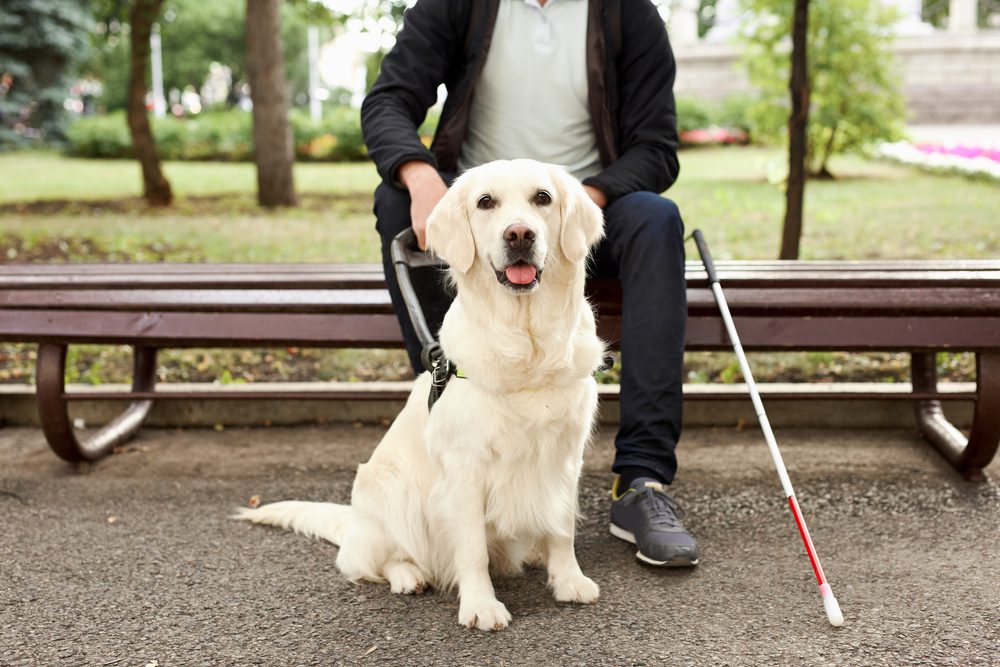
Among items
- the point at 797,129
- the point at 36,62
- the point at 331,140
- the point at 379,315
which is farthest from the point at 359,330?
the point at 36,62

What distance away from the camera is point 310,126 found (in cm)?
2094

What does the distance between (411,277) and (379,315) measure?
412 millimetres

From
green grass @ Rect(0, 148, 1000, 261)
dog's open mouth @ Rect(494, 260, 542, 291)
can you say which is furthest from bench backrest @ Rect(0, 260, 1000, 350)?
green grass @ Rect(0, 148, 1000, 261)

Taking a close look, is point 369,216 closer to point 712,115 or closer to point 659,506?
point 659,506

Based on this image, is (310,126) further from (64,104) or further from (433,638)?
(433,638)

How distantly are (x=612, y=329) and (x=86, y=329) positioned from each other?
77.0 inches

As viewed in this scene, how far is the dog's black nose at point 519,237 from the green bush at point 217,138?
16.6 m

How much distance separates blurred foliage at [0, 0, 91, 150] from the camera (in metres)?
25.2

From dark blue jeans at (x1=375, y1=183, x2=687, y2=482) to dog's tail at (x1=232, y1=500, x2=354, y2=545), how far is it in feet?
2.96

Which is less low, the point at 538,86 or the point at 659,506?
the point at 538,86

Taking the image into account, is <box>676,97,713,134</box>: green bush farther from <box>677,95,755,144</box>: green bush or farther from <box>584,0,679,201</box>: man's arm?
<box>584,0,679,201</box>: man's arm

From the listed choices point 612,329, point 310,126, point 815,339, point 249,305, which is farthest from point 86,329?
point 310,126

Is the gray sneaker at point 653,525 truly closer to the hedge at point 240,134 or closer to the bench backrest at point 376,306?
the bench backrest at point 376,306

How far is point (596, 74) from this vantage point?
11.5 ft
